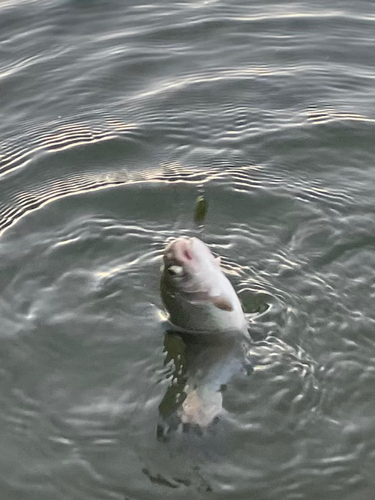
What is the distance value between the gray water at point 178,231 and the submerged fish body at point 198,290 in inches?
12.5

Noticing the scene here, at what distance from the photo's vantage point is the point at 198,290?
475 centimetres

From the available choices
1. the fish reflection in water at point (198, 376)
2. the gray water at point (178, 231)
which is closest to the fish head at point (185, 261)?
the fish reflection in water at point (198, 376)

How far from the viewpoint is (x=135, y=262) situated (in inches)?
228

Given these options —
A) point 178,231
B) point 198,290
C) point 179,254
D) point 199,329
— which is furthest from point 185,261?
point 178,231

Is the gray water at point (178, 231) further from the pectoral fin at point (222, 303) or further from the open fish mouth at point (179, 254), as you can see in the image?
the open fish mouth at point (179, 254)

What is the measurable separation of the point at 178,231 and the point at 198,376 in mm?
1651

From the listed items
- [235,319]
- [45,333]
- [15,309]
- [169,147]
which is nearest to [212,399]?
[235,319]

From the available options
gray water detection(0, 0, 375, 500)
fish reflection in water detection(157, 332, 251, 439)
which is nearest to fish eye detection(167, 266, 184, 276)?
fish reflection in water detection(157, 332, 251, 439)

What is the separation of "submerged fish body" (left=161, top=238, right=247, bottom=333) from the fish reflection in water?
93 mm

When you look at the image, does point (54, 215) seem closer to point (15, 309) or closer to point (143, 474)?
point (15, 309)

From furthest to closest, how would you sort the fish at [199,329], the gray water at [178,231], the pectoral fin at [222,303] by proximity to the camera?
the pectoral fin at [222,303] < the fish at [199,329] < the gray water at [178,231]

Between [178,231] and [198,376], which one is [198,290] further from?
[178,231]

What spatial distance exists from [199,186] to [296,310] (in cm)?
175

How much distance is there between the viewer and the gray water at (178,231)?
175 inches
